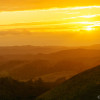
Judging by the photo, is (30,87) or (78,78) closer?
(78,78)

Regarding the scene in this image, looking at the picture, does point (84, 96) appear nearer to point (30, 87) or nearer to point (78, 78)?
point (78, 78)

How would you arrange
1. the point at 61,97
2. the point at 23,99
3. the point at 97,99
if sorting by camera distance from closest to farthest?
the point at 97,99 < the point at 61,97 < the point at 23,99

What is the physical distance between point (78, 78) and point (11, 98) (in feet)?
28.0

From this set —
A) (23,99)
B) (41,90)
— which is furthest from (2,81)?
(23,99)

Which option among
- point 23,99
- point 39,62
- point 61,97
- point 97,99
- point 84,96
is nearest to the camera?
point 97,99

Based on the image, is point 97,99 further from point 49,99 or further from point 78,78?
point 78,78

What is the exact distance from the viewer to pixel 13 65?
406ft

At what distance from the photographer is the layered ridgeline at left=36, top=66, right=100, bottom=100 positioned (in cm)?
3002

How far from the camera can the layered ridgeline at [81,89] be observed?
30020 mm

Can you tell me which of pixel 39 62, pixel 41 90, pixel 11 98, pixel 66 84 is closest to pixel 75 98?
pixel 66 84

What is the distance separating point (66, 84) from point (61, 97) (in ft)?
18.0

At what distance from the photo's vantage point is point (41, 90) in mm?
43875

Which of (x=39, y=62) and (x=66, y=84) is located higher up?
(x=39, y=62)

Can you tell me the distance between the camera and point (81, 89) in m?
32.3
